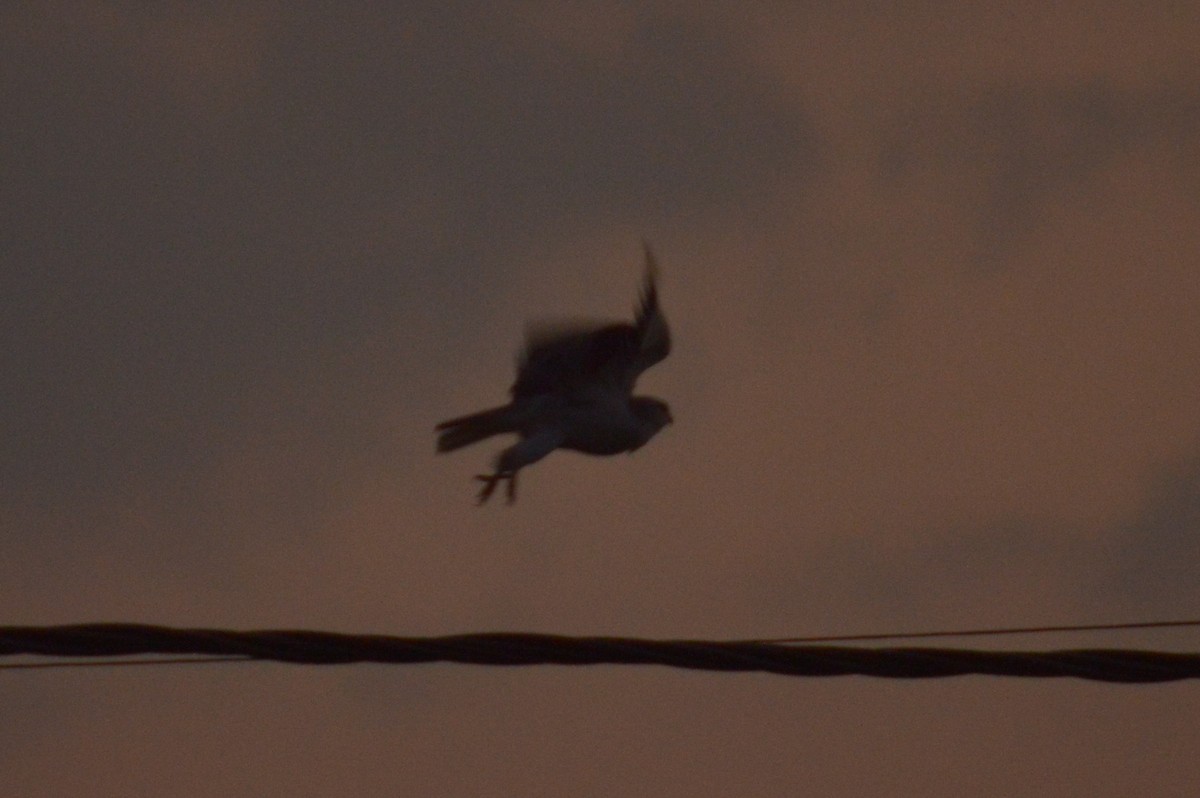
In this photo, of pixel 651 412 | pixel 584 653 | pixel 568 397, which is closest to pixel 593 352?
pixel 568 397

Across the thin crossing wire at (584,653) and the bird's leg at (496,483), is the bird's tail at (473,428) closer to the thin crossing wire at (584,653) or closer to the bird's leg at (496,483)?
the bird's leg at (496,483)

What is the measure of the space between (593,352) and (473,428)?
72cm

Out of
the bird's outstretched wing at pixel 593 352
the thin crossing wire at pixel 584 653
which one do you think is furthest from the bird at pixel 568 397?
the thin crossing wire at pixel 584 653

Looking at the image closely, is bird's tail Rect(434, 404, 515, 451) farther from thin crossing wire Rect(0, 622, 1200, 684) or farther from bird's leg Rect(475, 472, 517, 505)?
thin crossing wire Rect(0, 622, 1200, 684)

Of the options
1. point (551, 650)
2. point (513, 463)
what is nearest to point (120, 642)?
point (551, 650)

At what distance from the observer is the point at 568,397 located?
12.3 metres

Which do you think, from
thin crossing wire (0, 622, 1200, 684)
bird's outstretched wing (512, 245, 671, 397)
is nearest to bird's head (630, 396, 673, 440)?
bird's outstretched wing (512, 245, 671, 397)

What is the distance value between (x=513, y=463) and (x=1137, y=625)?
457 centimetres

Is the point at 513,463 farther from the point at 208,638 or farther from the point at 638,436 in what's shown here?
the point at 208,638

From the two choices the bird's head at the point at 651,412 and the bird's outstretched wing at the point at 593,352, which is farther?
the bird's head at the point at 651,412

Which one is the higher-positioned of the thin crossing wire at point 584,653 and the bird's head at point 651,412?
the bird's head at point 651,412

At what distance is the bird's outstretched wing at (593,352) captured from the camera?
39.4ft

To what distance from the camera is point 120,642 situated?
6.22 m

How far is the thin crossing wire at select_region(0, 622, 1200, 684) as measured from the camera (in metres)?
6.21
